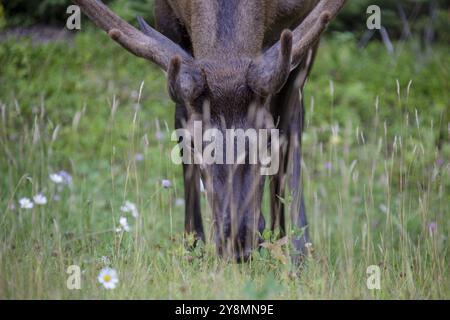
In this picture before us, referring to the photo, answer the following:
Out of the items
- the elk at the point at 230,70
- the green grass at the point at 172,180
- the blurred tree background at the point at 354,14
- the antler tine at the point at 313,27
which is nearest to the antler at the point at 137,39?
the elk at the point at 230,70

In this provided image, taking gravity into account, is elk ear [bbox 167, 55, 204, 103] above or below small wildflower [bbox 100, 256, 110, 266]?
above

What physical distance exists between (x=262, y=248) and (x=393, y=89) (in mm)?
7392

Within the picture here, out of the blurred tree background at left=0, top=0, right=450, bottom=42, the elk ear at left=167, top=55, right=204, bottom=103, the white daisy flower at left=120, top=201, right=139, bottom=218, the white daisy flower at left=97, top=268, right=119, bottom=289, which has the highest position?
the blurred tree background at left=0, top=0, right=450, bottom=42

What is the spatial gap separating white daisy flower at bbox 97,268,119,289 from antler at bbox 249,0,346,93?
166 cm

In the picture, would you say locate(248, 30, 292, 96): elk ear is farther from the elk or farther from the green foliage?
the green foliage

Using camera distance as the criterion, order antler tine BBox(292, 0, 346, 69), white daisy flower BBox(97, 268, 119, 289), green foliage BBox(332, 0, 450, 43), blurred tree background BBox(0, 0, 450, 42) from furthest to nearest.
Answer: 1. green foliage BBox(332, 0, 450, 43)
2. blurred tree background BBox(0, 0, 450, 42)
3. antler tine BBox(292, 0, 346, 69)
4. white daisy flower BBox(97, 268, 119, 289)

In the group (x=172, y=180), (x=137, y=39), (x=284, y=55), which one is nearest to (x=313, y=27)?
(x=284, y=55)

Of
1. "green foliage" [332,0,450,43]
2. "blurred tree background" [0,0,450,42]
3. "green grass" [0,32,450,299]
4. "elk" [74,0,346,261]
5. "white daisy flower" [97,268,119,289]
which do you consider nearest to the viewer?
"white daisy flower" [97,268,119,289]

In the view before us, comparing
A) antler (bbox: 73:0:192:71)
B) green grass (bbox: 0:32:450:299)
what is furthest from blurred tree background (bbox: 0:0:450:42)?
antler (bbox: 73:0:192:71)

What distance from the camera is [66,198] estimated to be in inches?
301

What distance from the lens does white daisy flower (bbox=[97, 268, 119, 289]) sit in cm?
444

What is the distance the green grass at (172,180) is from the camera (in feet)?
15.8
